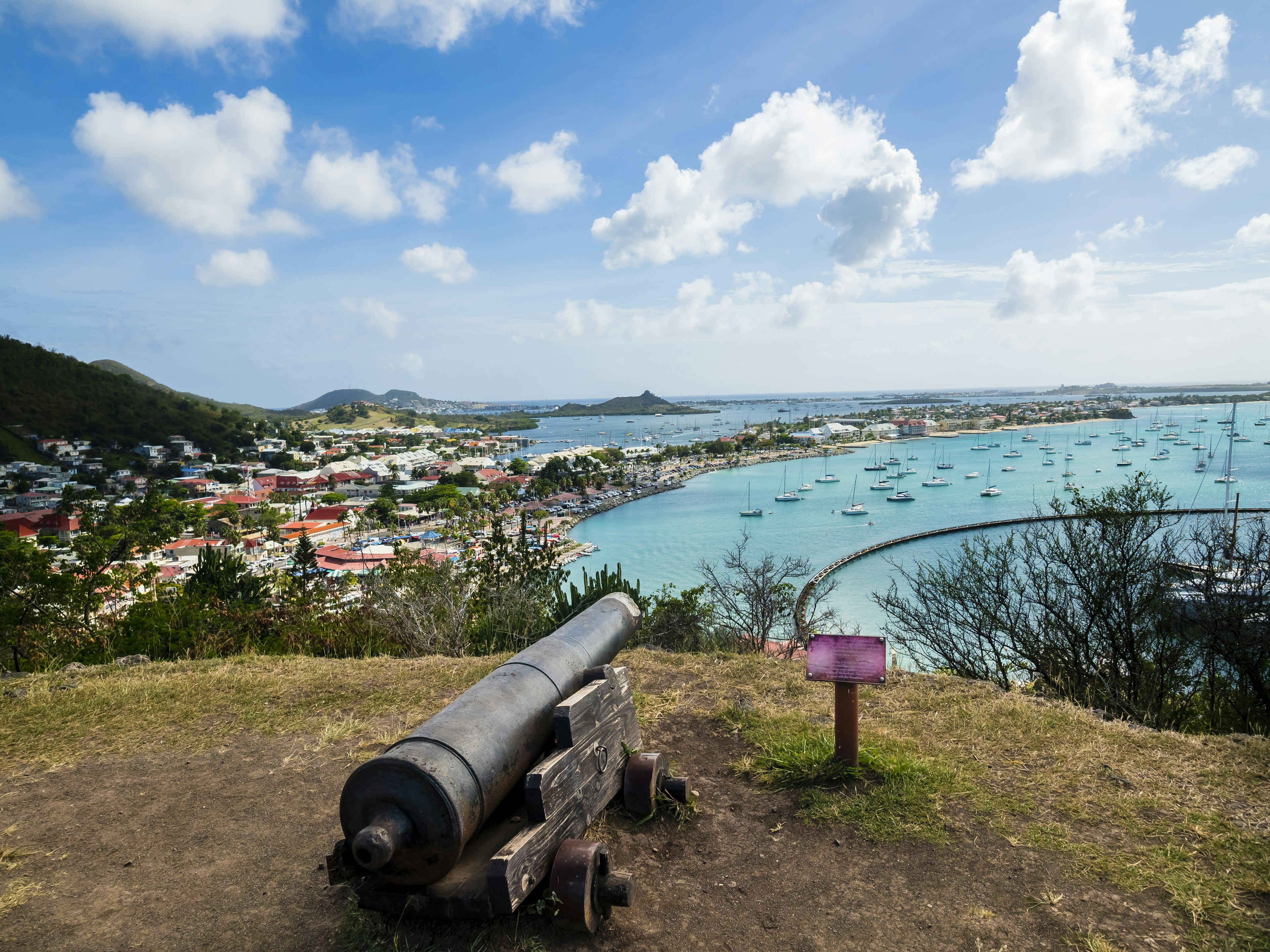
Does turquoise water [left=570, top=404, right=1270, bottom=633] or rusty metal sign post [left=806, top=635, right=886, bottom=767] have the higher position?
rusty metal sign post [left=806, top=635, right=886, bottom=767]

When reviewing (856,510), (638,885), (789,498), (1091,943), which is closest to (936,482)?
(789,498)

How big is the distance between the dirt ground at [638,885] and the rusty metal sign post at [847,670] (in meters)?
0.47

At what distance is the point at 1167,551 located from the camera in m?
9.91

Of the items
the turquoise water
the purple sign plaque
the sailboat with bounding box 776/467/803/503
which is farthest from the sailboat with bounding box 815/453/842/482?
the purple sign plaque

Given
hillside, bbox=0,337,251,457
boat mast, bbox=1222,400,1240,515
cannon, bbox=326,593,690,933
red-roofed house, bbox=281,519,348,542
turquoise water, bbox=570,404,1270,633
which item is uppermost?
hillside, bbox=0,337,251,457

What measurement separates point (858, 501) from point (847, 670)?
6910 cm

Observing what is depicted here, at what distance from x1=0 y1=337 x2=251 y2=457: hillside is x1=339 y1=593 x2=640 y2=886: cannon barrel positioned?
251ft

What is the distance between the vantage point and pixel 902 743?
4.06 meters

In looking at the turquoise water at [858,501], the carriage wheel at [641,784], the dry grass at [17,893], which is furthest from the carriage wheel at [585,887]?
the turquoise water at [858,501]

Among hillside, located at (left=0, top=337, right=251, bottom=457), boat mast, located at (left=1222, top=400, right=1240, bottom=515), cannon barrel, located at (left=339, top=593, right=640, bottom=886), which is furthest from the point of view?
hillside, located at (left=0, top=337, right=251, bottom=457)

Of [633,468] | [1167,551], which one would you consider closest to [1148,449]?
[633,468]

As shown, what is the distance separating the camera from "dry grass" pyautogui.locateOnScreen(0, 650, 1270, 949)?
2.95 metres

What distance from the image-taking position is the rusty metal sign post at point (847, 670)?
134 inches

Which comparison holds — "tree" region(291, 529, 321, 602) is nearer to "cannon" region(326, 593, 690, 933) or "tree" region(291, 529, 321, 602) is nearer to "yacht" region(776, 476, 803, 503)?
"cannon" region(326, 593, 690, 933)
